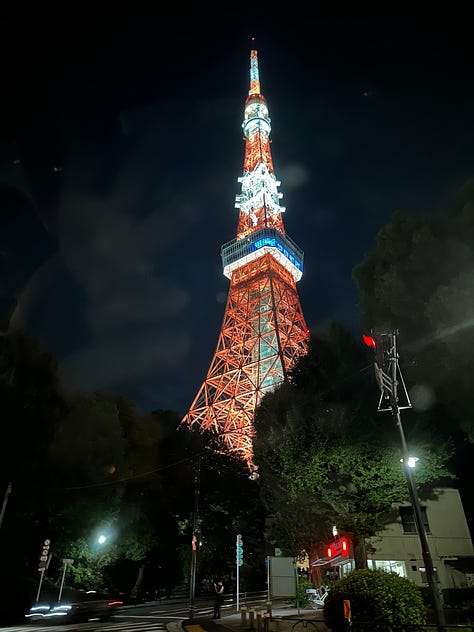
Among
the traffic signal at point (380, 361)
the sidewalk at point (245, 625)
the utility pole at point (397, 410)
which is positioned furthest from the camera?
the sidewalk at point (245, 625)

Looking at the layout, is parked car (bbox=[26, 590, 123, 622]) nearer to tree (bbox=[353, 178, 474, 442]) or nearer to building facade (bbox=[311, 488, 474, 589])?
building facade (bbox=[311, 488, 474, 589])

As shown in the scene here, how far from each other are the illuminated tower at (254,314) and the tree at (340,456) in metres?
15.2

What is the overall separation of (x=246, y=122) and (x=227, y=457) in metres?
50.6

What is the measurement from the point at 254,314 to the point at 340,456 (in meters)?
31.4

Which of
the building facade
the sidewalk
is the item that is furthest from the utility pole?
the building facade

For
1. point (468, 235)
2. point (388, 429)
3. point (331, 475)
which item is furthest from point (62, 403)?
point (468, 235)

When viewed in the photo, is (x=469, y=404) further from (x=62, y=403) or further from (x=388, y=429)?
(x=62, y=403)

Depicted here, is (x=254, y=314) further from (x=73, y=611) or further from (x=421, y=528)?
(x=421, y=528)

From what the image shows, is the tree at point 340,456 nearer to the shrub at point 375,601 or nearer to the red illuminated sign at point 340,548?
the red illuminated sign at point 340,548

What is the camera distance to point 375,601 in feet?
26.3

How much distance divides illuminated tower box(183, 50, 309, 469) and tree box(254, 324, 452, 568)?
15.2m

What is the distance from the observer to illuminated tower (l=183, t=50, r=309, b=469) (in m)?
40.3

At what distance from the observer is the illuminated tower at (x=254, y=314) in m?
40.3

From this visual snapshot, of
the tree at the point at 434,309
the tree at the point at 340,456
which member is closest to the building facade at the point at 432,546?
the tree at the point at 340,456
